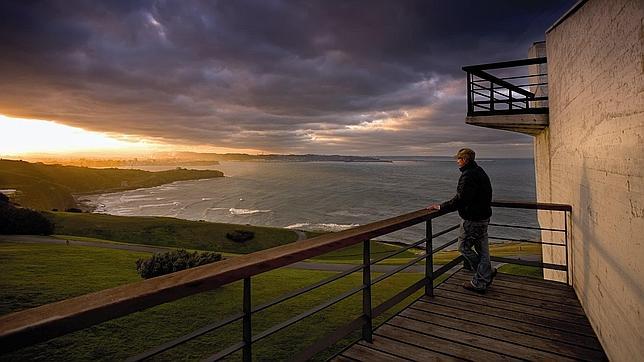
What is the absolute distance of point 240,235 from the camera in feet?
128

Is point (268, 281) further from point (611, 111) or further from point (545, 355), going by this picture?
point (611, 111)

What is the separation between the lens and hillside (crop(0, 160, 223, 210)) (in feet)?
291

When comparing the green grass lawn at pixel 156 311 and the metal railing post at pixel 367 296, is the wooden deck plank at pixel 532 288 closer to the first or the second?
the metal railing post at pixel 367 296

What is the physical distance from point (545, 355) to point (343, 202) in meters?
92.1

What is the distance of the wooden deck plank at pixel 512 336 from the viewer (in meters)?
3.31

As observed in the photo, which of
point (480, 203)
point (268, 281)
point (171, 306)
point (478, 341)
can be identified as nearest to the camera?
point (478, 341)

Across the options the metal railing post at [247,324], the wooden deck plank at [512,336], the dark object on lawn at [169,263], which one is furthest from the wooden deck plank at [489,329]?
the dark object on lawn at [169,263]

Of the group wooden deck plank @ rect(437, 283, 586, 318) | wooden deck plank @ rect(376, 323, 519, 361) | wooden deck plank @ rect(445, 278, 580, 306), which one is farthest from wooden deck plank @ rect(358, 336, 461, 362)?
wooden deck plank @ rect(445, 278, 580, 306)

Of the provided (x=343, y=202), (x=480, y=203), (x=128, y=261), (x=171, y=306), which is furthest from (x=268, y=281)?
(x=343, y=202)

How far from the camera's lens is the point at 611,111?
3.25 metres

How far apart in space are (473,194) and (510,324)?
1638 mm

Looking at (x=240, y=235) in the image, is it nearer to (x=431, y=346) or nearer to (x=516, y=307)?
(x=516, y=307)

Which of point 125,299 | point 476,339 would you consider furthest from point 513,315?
point 125,299

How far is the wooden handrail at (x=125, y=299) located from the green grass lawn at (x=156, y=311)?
5.60 metres
